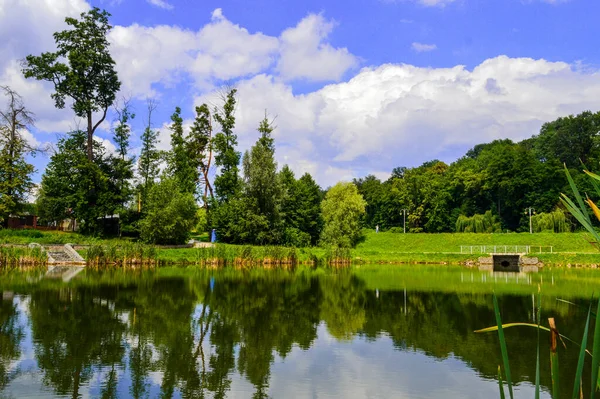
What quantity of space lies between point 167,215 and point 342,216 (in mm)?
22178

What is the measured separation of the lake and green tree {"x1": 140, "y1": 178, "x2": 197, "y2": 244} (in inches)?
675

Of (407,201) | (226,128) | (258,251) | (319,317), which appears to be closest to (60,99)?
(226,128)

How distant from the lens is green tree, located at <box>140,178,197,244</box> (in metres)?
40.6

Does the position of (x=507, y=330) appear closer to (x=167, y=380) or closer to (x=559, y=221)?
(x=167, y=380)

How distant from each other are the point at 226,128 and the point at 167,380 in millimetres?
44548

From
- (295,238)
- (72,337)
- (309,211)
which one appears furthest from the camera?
(309,211)

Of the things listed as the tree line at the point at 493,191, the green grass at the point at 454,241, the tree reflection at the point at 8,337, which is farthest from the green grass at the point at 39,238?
the tree line at the point at 493,191

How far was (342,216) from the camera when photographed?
55656mm

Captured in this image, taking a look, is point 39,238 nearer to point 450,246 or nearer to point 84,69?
point 84,69

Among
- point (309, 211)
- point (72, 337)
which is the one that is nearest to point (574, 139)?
point (309, 211)

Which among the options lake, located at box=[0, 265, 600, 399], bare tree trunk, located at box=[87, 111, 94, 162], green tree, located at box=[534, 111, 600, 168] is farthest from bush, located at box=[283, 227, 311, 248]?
green tree, located at box=[534, 111, 600, 168]

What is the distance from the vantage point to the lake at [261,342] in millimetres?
8867

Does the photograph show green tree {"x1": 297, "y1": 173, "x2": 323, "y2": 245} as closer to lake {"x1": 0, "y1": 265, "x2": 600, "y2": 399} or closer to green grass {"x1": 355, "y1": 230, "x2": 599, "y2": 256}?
green grass {"x1": 355, "y1": 230, "x2": 599, "y2": 256}

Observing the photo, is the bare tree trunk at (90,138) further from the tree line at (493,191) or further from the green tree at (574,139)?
the green tree at (574,139)
